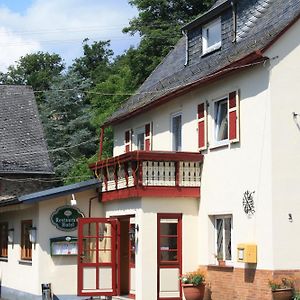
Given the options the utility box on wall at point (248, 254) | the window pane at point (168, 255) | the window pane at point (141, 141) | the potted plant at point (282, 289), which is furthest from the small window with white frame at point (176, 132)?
the potted plant at point (282, 289)

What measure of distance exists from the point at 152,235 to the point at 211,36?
648 centimetres

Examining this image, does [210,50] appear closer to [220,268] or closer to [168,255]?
[168,255]

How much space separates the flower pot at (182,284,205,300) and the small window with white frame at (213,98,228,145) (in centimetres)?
364

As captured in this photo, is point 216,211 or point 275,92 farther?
point 216,211

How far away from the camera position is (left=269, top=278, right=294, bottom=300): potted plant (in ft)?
53.7

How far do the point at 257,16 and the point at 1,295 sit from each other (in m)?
13.2

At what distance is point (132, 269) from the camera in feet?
69.9

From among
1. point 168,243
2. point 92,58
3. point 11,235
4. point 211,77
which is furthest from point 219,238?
point 92,58

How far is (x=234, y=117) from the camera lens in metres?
18.7

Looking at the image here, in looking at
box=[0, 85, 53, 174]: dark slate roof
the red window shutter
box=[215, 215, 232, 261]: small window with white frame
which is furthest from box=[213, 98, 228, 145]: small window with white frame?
box=[0, 85, 53, 174]: dark slate roof

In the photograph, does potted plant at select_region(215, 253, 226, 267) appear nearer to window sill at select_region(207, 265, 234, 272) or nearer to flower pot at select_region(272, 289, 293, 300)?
window sill at select_region(207, 265, 234, 272)

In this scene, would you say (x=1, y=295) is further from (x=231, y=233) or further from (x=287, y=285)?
(x=287, y=285)

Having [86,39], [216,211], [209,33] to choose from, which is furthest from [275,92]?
[86,39]

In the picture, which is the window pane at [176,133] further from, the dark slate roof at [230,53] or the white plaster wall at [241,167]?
the white plaster wall at [241,167]
